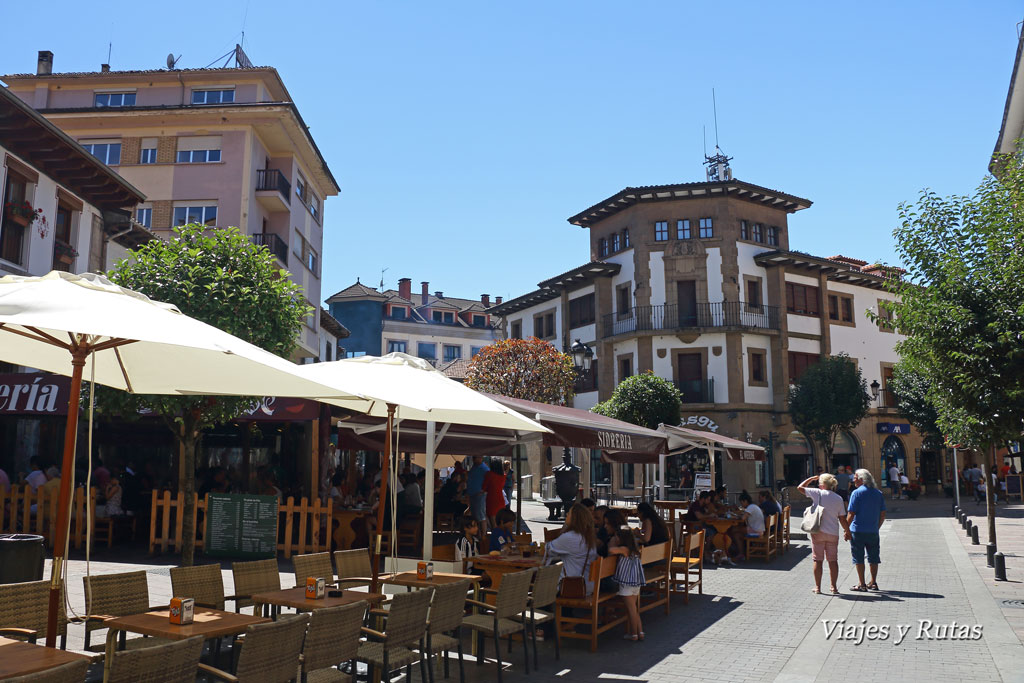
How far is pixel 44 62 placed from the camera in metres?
31.4

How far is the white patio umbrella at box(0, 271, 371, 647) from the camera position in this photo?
421cm

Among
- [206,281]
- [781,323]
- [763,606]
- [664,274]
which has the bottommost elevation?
[763,606]

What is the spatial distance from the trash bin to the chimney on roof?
28751mm

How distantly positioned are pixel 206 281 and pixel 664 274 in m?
28.4

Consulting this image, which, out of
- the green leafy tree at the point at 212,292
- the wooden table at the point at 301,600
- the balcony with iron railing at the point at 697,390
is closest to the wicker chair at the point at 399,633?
the wooden table at the point at 301,600

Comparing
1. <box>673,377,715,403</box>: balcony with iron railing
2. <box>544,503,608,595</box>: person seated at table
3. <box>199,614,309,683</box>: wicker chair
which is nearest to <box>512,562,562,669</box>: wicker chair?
<box>544,503,608,595</box>: person seated at table

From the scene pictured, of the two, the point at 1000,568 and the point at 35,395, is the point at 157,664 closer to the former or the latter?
the point at 1000,568

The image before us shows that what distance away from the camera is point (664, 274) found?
37.2 metres

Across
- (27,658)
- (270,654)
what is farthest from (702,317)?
(27,658)

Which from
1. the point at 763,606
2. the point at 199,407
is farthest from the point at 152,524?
the point at 763,606

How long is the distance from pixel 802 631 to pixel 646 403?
71.7ft


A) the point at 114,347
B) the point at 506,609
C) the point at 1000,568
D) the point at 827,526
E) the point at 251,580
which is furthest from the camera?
the point at 1000,568

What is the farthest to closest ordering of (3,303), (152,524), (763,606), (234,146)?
(234,146) < (152,524) < (763,606) < (3,303)

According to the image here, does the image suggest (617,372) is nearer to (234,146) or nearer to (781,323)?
(781,323)
